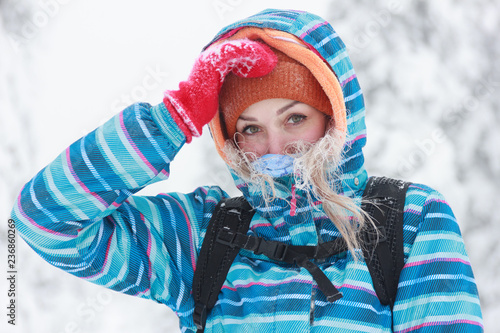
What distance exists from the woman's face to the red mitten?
0.44 ft

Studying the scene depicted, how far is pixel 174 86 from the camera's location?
2527mm

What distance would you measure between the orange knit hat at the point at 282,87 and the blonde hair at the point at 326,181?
12 centimetres

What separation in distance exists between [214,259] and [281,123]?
0.49 meters

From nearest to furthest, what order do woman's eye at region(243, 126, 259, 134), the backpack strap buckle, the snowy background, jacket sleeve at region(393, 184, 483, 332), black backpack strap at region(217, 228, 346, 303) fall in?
jacket sleeve at region(393, 184, 483, 332)
black backpack strap at region(217, 228, 346, 303)
the backpack strap buckle
woman's eye at region(243, 126, 259, 134)
the snowy background

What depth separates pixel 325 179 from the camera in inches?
56.6

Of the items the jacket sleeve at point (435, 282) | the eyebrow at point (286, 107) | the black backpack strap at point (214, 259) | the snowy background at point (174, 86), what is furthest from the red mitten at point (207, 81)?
the snowy background at point (174, 86)

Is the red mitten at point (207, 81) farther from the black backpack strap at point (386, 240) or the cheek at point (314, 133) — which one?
the black backpack strap at point (386, 240)

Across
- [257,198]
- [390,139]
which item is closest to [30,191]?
[257,198]

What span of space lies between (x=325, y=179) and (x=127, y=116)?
648mm

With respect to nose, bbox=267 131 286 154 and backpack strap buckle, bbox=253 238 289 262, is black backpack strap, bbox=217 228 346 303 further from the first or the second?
nose, bbox=267 131 286 154

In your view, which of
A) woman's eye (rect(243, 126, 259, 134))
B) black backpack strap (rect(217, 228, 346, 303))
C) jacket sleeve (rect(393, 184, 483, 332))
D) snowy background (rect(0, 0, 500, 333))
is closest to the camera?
jacket sleeve (rect(393, 184, 483, 332))

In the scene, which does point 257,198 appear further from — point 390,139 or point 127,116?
point 390,139

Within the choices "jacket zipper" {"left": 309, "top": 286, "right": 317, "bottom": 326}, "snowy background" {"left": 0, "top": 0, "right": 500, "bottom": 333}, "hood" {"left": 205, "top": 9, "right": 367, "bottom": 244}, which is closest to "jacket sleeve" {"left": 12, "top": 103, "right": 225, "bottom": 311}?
"hood" {"left": 205, "top": 9, "right": 367, "bottom": 244}

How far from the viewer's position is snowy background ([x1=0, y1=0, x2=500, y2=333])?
2449 millimetres
